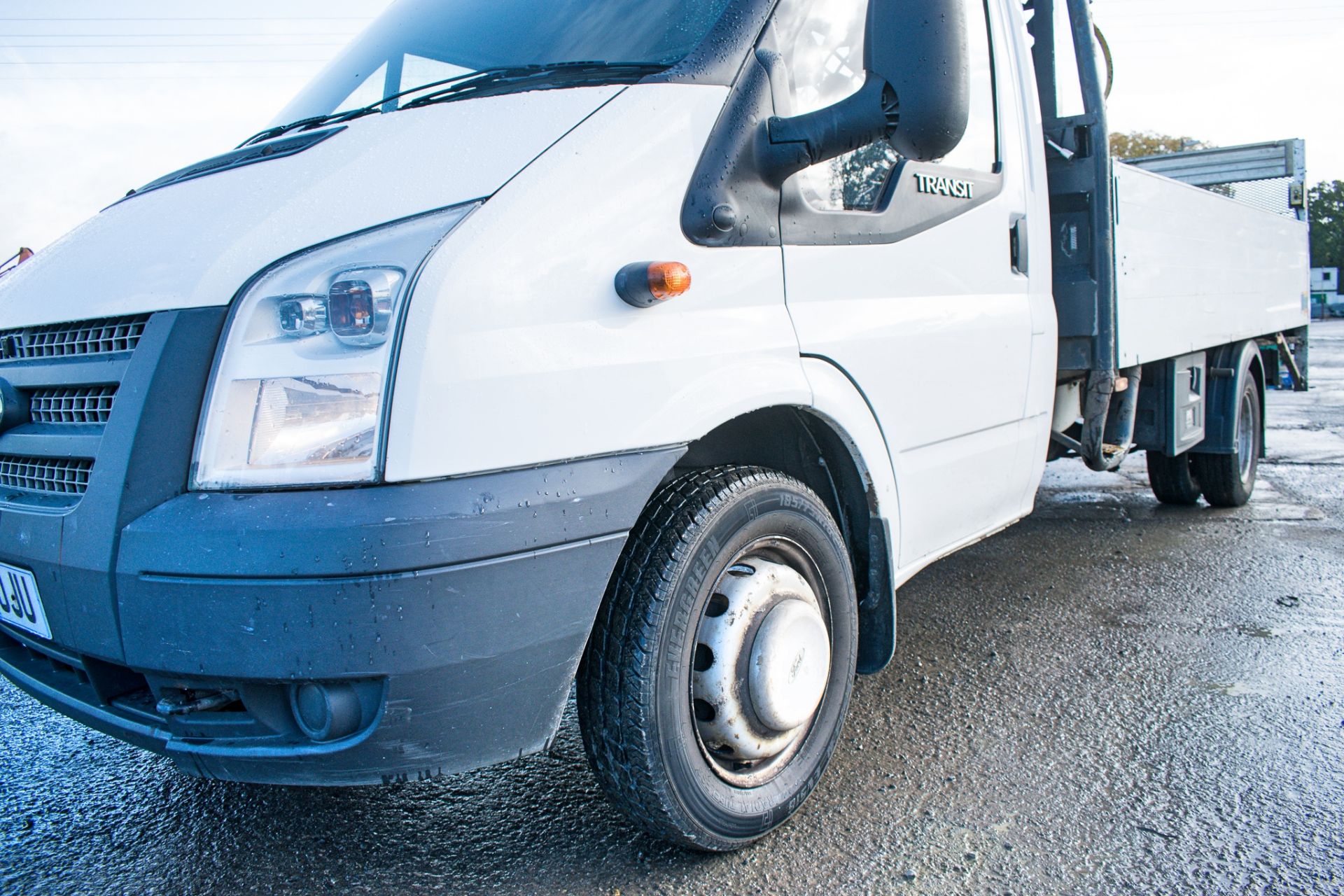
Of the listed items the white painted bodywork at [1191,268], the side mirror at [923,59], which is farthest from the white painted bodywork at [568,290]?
the white painted bodywork at [1191,268]

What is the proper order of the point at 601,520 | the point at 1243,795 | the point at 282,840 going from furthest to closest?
the point at 1243,795 < the point at 282,840 < the point at 601,520

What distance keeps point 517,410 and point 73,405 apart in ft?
2.92

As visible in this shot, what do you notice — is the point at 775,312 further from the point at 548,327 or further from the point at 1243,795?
the point at 1243,795

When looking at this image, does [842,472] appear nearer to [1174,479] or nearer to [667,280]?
[667,280]

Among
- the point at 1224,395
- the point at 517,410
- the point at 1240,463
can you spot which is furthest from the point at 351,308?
the point at 1240,463

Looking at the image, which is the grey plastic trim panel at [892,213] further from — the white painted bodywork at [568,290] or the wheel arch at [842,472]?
the wheel arch at [842,472]

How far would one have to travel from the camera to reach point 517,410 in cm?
171

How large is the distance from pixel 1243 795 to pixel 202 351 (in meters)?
2.52

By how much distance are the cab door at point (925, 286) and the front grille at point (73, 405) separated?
1358mm

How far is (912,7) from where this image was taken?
1841 mm

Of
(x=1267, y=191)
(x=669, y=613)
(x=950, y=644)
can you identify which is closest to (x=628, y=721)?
(x=669, y=613)

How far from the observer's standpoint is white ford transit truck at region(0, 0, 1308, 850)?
1.64m

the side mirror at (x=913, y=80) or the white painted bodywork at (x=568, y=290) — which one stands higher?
the side mirror at (x=913, y=80)

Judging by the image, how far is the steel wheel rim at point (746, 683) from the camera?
211cm
